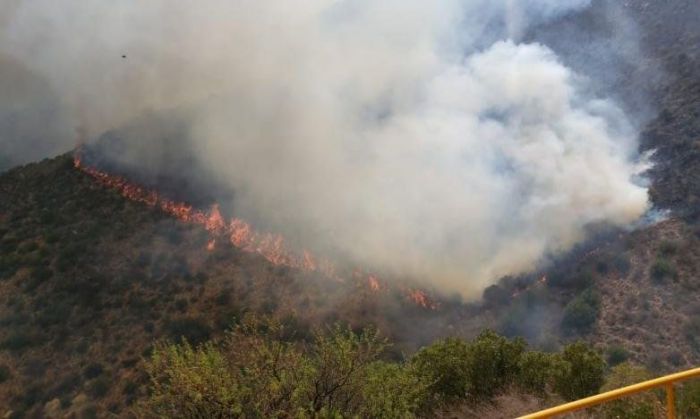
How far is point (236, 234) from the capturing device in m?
73.4

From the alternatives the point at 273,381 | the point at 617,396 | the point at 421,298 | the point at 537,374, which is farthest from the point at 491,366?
the point at 421,298

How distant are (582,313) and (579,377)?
26080mm

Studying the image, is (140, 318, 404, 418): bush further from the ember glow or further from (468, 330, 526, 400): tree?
the ember glow

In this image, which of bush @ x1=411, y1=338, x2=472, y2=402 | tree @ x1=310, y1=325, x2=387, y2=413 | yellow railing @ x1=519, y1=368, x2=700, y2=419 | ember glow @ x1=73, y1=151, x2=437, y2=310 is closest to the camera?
yellow railing @ x1=519, y1=368, x2=700, y2=419

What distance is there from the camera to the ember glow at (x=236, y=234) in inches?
2675

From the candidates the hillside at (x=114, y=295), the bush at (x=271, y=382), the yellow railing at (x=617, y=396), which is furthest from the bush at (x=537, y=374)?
the hillside at (x=114, y=295)

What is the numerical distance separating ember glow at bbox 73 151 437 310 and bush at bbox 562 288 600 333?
16.8 meters

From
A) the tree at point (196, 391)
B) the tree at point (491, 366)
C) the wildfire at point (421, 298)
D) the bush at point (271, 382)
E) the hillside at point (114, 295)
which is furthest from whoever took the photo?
the wildfire at point (421, 298)

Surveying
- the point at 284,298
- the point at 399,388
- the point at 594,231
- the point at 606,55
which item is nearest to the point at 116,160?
the point at 284,298

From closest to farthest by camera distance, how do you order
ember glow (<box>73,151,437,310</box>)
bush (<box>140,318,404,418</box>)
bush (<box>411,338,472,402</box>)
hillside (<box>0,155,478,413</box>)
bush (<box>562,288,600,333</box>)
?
bush (<box>140,318,404,418</box>) → bush (<box>411,338,472,402</box>) → bush (<box>562,288,600,333</box>) → hillside (<box>0,155,478,413</box>) → ember glow (<box>73,151,437,310</box>)

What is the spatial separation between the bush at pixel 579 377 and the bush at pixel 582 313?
79.8 feet

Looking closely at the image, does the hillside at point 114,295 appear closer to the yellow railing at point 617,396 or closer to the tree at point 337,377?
the tree at point 337,377

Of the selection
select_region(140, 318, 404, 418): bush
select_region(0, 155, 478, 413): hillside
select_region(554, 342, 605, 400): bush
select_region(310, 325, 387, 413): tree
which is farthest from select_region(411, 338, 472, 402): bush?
select_region(0, 155, 478, 413): hillside

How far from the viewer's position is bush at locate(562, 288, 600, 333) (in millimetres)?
48156
